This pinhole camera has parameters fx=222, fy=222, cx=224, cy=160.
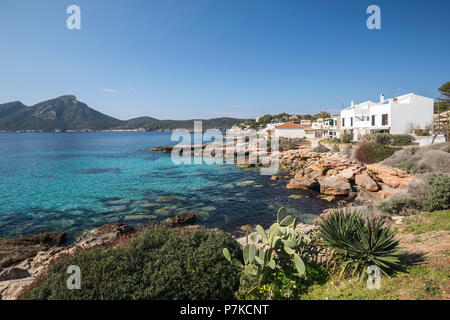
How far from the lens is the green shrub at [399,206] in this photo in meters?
10.5

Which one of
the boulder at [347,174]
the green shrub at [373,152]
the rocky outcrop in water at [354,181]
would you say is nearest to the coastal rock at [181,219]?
the rocky outcrop in water at [354,181]

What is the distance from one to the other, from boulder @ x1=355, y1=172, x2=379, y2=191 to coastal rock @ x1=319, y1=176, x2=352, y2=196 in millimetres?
1313

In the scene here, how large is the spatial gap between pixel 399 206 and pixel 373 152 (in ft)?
46.9

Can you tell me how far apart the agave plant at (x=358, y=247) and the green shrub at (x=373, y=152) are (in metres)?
20.3

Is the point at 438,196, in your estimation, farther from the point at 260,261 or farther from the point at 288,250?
the point at 260,261

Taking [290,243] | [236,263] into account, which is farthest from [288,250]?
[236,263]

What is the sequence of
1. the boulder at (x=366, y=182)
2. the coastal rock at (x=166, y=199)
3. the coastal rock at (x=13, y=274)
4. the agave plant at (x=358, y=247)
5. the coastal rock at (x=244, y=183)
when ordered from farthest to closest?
the coastal rock at (x=244, y=183) < the coastal rock at (x=166, y=199) < the boulder at (x=366, y=182) < the coastal rock at (x=13, y=274) < the agave plant at (x=358, y=247)

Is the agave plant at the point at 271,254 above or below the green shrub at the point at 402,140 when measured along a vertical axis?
below

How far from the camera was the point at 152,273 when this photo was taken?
15.2 feet

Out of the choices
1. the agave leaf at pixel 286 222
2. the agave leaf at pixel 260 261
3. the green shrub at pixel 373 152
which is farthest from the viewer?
the green shrub at pixel 373 152

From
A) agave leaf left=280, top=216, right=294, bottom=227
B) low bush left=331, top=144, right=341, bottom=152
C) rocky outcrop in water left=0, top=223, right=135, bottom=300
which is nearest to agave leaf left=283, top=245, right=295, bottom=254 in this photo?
agave leaf left=280, top=216, right=294, bottom=227

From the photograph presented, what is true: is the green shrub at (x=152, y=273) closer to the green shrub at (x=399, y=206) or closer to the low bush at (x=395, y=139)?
the green shrub at (x=399, y=206)

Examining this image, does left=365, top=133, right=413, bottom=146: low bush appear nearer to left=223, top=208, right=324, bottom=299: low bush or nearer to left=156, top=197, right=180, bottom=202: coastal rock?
left=156, top=197, right=180, bottom=202: coastal rock
